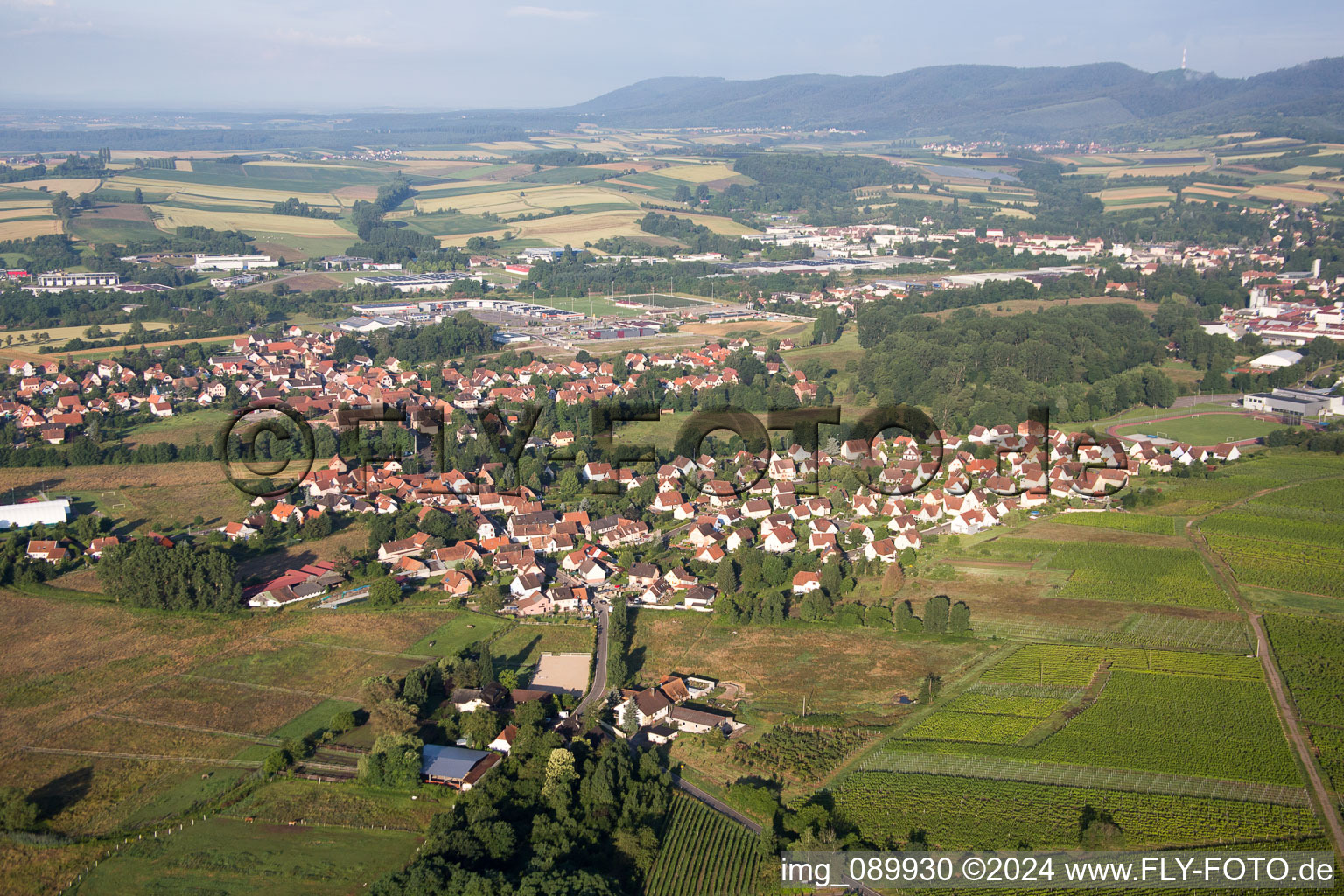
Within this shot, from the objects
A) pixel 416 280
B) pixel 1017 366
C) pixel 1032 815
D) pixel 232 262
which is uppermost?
pixel 232 262

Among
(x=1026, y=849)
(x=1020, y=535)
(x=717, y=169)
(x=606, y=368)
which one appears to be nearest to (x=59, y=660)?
(x=1026, y=849)

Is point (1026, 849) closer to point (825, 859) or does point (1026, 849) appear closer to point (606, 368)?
point (825, 859)

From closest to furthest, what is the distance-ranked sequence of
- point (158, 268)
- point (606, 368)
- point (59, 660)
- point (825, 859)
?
point (825, 859), point (59, 660), point (606, 368), point (158, 268)

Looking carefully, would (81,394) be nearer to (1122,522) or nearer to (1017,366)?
(1017,366)

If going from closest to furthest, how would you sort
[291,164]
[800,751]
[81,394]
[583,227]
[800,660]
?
[800,751]
[800,660]
[81,394]
[583,227]
[291,164]

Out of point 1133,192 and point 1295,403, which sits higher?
point 1133,192

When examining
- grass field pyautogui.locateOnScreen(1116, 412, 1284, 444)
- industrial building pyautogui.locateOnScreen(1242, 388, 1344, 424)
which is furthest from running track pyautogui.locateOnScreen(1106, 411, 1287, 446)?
industrial building pyautogui.locateOnScreen(1242, 388, 1344, 424)

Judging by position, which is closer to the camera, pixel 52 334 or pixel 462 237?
pixel 52 334

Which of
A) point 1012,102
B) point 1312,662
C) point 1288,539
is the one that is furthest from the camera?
point 1012,102

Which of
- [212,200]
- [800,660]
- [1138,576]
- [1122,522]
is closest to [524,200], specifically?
[212,200]
